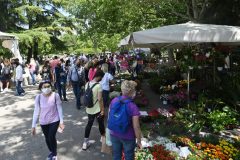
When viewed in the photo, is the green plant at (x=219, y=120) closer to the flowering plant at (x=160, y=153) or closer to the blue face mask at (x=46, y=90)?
the flowering plant at (x=160, y=153)

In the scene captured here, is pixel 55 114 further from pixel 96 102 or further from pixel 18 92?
pixel 18 92

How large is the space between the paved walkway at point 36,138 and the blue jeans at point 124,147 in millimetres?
1585

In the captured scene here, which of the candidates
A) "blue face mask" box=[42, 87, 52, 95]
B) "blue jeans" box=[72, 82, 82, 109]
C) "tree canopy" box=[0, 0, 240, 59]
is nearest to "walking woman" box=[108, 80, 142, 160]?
"blue face mask" box=[42, 87, 52, 95]

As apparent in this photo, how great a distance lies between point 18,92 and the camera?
14477 millimetres

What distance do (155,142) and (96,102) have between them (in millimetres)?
1393

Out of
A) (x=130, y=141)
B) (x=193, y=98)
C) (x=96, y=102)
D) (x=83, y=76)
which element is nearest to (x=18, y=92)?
(x=83, y=76)

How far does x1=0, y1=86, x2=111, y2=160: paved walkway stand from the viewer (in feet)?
20.8

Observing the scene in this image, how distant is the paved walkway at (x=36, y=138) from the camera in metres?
6.35

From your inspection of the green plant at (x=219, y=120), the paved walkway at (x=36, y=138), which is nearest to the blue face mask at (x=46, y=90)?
the paved walkway at (x=36, y=138)

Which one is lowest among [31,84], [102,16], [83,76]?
[31,84]

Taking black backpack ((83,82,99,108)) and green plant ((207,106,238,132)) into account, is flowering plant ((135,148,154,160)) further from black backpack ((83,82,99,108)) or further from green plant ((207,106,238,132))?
green plant ((207,106,238,132))

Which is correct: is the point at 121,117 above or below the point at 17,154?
above

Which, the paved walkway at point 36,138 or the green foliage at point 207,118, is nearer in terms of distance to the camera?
the paved walkway at point 36,138

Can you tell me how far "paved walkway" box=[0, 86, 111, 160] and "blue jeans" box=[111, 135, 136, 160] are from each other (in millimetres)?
1585
